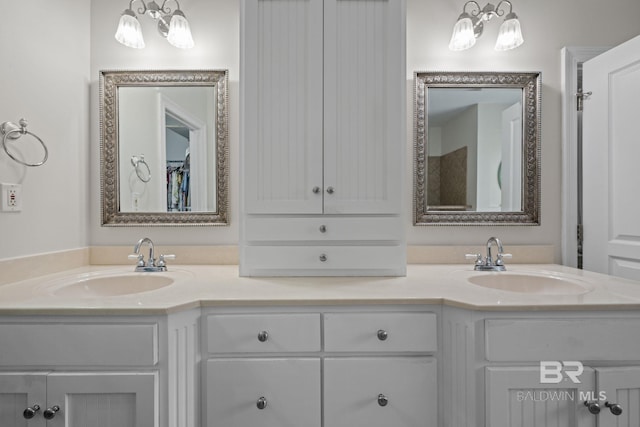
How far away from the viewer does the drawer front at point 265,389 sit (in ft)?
3.84

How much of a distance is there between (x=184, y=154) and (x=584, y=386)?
185 cm

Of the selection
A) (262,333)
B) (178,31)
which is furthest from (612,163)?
(178,31)

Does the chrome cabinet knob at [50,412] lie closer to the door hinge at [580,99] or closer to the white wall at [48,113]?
the white wall at [48,113]

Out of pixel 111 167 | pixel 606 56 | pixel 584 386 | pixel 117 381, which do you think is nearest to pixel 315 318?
pixel 117 381

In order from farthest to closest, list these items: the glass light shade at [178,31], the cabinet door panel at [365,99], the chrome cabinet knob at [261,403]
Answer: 1. the glass light shade at [178,31]
2. the cabinet door panel at [365,99]
3. the chrome cabinet knob at [261,403]

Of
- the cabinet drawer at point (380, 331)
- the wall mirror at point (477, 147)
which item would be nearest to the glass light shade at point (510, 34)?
the wall mirror at point (477, 147)

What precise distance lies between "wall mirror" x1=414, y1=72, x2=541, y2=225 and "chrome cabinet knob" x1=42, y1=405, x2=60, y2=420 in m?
1.58

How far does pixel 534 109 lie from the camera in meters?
1.80

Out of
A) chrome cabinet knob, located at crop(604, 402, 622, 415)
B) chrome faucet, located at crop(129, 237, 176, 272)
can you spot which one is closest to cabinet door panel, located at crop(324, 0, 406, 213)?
chrome faucet, located at crop(129, 237, 176, 272)

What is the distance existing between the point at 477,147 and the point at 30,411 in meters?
2.01

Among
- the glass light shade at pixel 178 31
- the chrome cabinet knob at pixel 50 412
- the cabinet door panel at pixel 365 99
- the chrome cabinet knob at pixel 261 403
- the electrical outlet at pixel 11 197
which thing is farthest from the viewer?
the glass light shade at pixel 178 31

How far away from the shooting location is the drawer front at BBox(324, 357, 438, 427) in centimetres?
118

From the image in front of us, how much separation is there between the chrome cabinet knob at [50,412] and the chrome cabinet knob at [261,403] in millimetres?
590

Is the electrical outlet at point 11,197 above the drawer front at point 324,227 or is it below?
above
